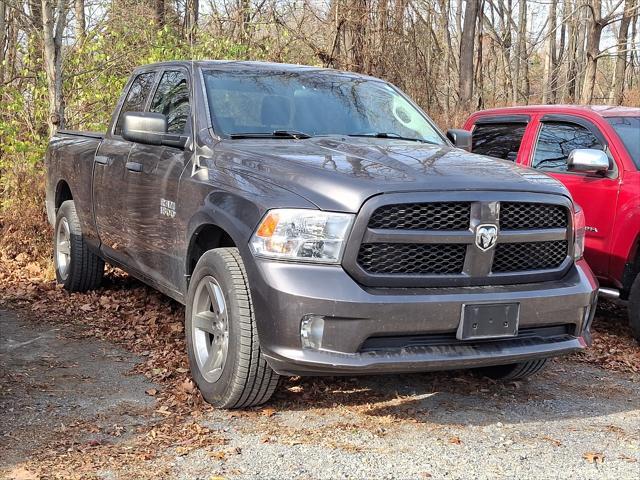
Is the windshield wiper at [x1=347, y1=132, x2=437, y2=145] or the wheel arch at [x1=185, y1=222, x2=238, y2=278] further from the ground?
the windshield wiper at [x1=347, y1=132, x2=437, y2=145]

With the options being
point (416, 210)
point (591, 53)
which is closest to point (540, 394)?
point (416, 210)

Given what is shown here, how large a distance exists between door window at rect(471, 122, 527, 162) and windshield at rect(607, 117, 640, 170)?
0.87 metres

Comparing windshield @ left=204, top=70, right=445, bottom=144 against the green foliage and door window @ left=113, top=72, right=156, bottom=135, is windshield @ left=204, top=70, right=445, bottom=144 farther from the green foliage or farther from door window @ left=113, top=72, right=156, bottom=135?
the green foliage

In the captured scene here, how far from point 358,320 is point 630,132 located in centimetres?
380

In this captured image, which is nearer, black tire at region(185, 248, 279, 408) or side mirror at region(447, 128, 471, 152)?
black tire at region(185, 248, 279, 408)

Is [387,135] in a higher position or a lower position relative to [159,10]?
lower

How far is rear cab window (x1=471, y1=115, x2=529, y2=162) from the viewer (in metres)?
6.92

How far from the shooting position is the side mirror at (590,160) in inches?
224

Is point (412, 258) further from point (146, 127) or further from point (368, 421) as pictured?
point (146, 127)

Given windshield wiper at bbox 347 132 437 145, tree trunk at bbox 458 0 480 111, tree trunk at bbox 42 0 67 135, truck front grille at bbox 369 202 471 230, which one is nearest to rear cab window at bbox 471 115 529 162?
windshield wiper at bbox 347 132 437 145

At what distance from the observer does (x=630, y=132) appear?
612cm

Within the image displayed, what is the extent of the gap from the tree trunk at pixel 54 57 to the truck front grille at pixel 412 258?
21.9 feet

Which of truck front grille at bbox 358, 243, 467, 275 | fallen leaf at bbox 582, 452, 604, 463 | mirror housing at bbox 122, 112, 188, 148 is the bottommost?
fallen leaf at bbox 582, 452, 604, 463

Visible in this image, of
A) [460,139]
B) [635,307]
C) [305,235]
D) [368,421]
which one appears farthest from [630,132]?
[305,235]
